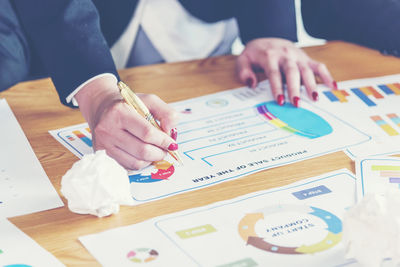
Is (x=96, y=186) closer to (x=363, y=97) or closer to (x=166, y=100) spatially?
(x=166, y=100)

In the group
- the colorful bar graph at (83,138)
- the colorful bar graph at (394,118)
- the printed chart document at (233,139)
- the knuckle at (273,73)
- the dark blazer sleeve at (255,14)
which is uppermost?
the dark blazer sleeve at (255,14)

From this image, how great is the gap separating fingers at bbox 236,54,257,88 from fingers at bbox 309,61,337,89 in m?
0.13

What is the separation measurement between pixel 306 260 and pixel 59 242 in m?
0.29

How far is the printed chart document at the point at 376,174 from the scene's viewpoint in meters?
0.73

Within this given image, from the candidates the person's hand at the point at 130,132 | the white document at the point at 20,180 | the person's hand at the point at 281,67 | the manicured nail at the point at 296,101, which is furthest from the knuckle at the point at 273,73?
the white document at the point at 20,180

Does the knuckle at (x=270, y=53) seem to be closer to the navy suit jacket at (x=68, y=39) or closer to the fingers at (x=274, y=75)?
the fingers at (x=274, y=75)

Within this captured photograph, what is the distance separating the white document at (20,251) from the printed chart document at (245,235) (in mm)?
50

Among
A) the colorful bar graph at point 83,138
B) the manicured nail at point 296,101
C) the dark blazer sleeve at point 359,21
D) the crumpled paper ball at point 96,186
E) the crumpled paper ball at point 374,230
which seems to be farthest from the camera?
the dark blazer sleeve at point 359,21

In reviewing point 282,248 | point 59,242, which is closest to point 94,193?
point 59,242

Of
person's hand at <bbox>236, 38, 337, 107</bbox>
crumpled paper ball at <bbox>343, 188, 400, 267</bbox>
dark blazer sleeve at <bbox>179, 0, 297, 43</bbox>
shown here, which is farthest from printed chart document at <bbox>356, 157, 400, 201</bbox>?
dark blazer sleeve at <bbox>179, 0, 297, 43</bbox>

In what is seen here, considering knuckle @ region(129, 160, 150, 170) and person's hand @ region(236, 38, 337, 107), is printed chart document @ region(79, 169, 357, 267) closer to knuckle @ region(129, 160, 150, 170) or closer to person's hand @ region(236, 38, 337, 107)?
knuckle @ region(129, 160, 150, 170)

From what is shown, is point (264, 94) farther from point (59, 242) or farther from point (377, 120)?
point (59, 242)

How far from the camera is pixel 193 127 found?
0.93 meters

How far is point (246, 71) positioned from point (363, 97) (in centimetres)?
25
